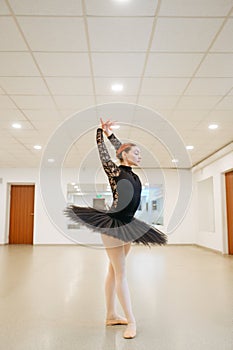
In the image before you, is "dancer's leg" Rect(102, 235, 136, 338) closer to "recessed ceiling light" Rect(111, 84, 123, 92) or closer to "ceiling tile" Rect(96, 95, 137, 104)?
"recessed ceiling light" Rect(111, 84, 123, 92)

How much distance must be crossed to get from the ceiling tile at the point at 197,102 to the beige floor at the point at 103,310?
2714 millimetres

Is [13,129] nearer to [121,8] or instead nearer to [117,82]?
[117,82]

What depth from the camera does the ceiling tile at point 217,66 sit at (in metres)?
3.71

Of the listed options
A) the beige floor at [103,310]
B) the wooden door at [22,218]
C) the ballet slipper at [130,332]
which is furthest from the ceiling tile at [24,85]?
the wooden door at [22,218]

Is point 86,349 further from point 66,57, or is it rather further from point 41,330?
point 66,57

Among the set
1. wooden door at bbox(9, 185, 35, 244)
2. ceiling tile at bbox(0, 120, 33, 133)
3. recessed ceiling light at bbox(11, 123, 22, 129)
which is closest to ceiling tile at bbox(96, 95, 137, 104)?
ceiling tile at bbox(0, 120, 33, 133)

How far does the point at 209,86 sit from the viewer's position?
14.9ft

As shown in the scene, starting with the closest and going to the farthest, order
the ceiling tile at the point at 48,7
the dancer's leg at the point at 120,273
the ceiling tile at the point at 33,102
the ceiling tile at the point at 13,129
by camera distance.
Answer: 1. the dancer's leg at the point at 120,273
2. the ceiling tile at the point at 48,7
3. the ceiling tile at the point at 33,102
4. the ceiling tile at the point at 13,129

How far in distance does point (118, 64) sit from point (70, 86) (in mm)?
951

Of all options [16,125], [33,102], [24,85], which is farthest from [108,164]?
[16,125]

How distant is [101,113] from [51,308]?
359 centimetres

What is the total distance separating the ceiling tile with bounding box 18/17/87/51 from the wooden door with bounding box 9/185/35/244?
338 inches

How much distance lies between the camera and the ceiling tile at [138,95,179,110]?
4984 millimetres

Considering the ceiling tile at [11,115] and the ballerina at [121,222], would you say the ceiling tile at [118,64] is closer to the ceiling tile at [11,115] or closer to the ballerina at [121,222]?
the ballerina at [121,222]
